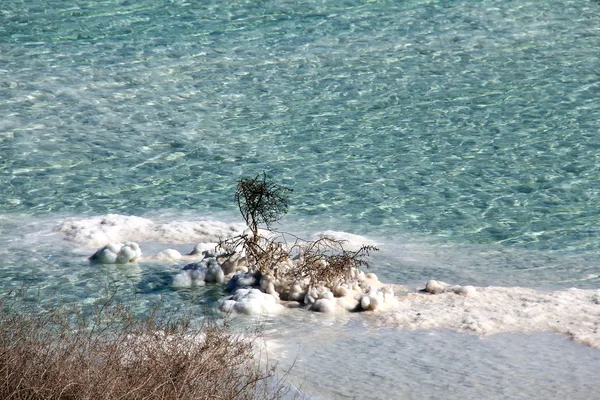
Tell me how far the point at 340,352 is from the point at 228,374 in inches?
49.9

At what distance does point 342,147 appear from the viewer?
10.2m

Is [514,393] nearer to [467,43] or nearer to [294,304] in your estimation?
[294,304]

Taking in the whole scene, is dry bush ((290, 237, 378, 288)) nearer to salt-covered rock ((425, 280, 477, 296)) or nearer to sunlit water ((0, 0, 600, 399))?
sunlit water ((0, 0, 600, 399))

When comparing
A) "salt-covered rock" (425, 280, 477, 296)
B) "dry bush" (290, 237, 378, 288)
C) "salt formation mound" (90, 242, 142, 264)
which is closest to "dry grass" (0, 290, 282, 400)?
"dry bush" (290, 237, 378, 288)

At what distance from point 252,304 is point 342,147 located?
447cm

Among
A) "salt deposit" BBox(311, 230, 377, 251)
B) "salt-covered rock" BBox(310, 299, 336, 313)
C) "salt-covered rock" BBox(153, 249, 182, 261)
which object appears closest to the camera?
"salt-covered rock" BBox(310, 299, 336, 313)

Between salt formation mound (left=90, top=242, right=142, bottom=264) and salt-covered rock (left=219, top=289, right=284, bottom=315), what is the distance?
3.97 feet

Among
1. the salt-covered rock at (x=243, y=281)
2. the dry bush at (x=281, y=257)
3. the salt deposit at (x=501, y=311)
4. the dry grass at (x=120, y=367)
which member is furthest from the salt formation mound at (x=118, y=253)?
the dry grass at (x=120, y=367)

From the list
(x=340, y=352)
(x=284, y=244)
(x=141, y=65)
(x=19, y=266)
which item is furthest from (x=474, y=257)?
(x=141, y=65)

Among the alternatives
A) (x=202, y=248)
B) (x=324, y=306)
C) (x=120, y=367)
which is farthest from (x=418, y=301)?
(x=120, y=367)

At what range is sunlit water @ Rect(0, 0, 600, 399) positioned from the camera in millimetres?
5637

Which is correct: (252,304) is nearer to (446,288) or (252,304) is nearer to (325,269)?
(325,269)

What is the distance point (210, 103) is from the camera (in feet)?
37.6

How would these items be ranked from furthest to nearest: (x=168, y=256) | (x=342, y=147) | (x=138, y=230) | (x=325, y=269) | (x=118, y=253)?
(x=342, y=147) → (x=138, y=230) → (x=168, y=256) → (x=118, y=253) → (x=325, y=269)
